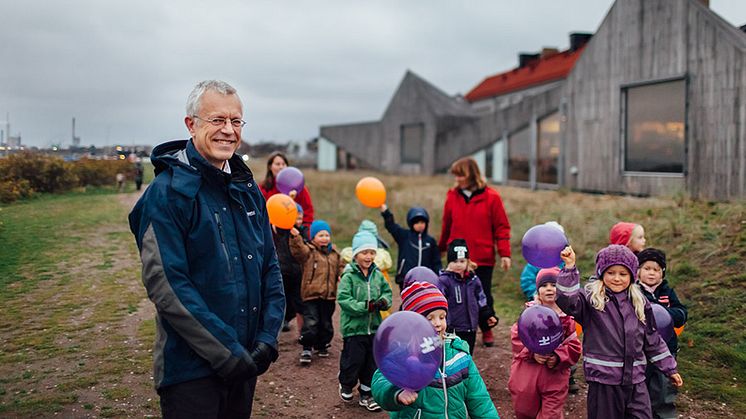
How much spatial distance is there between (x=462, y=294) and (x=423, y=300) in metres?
2.14

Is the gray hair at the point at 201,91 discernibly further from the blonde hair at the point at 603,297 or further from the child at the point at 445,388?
the blonde hair at the point at 603,297

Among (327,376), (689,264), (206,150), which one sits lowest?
(327,376)

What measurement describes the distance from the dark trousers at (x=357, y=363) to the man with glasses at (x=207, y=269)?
8.23ft

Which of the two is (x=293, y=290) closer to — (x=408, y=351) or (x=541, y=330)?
(x=541, y=330)

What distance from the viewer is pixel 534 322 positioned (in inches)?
167

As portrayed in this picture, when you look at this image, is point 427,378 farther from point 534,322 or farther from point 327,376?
point 327,376

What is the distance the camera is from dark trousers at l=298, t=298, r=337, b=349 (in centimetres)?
647

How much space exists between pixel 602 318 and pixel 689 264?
565 centimetres

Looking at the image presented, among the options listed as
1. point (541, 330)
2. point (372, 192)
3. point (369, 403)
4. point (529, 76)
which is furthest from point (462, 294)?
point (529, 76)

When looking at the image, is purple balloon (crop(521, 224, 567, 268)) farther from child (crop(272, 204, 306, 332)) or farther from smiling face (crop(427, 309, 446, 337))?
child (crop(272, 204, 306, 332))

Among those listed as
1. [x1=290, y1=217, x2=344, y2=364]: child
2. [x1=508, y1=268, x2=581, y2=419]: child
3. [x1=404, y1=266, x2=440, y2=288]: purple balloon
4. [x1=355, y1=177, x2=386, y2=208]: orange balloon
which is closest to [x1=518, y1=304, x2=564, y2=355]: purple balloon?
[x1=508, y1=268, x2=581, y2=419]: child

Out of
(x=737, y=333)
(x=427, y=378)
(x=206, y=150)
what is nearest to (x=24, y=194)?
(x=206, y=150)

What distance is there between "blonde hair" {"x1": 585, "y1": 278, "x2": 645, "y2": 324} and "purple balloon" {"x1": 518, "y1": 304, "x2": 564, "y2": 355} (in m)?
0.32

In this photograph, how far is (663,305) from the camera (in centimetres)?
482
